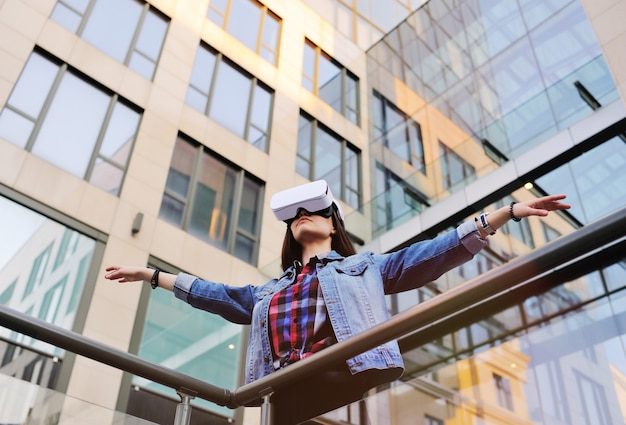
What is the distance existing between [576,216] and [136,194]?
6931 millimetres

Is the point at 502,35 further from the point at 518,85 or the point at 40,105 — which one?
the point at 40,105

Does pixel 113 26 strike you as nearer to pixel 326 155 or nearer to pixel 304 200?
pixel 326 155

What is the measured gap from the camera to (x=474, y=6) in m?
13.2

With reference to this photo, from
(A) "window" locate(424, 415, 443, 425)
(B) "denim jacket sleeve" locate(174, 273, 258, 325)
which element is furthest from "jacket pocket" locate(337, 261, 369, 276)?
(A) "window" locate(424, 415, 443, 425)

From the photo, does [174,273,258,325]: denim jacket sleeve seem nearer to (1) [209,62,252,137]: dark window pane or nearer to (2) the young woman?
(2) the young woman

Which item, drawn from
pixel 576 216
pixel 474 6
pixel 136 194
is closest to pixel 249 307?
pixel 576 216

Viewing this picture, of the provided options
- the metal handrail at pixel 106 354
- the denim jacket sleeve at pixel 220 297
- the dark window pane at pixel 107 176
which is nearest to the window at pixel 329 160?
the dark window pane at pixel 107 176

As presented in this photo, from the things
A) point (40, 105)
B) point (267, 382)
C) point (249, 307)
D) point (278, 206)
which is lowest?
point (267, 382)

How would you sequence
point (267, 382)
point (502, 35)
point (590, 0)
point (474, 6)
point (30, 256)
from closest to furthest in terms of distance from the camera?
point (267, 382)
point (30, 256)
point (590, 0)
point (502, 35)
point (474, 6)

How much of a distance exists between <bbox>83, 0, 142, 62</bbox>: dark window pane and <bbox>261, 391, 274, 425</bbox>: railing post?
11150mm

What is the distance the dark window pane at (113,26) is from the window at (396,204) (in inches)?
221

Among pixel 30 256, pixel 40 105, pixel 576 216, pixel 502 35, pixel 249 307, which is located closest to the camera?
pixel 249 307

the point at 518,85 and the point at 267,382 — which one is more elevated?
the point at 518,85

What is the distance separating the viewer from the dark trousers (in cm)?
243
